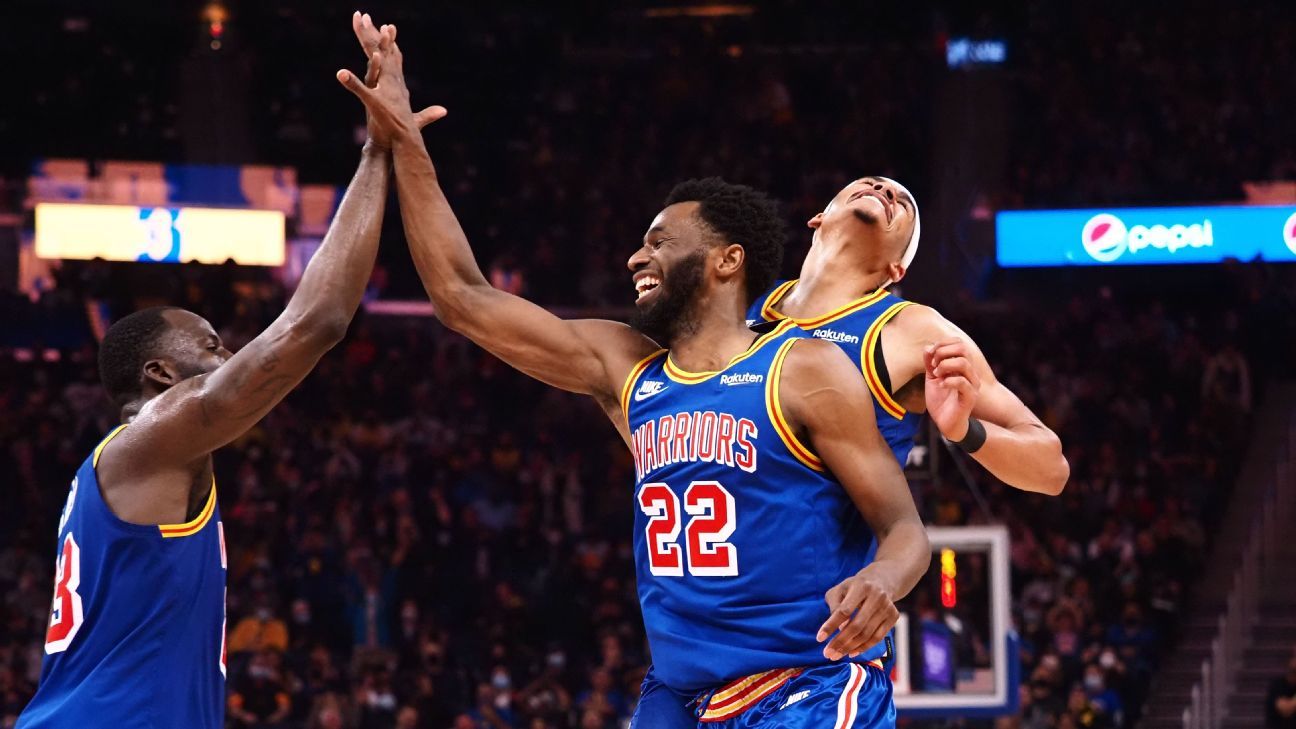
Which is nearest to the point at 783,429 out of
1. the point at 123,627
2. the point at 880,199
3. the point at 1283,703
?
the point at 880,199

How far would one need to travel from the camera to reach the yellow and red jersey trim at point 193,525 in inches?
166

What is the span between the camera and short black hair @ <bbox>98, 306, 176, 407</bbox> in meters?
4.47

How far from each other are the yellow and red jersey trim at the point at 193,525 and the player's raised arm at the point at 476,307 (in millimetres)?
935

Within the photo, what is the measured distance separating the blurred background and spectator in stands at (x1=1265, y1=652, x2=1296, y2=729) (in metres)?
0.08

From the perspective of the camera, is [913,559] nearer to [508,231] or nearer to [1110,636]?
[1110,636]

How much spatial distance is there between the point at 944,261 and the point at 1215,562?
5182 mm

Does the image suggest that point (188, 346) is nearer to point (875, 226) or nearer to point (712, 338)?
point (712, 338)

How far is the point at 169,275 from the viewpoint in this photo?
1834 centimetres

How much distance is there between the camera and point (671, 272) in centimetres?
484

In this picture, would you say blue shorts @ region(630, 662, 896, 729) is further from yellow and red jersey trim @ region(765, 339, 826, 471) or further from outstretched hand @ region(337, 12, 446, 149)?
outstretched hand @ region(337, 12, 446, 149)

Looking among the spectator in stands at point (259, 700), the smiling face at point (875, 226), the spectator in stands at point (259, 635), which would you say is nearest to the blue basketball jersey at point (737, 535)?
the smiling face at point (875, 226)

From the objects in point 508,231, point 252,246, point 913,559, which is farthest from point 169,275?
point 913,559

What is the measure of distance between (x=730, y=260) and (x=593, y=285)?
15637 millimetres

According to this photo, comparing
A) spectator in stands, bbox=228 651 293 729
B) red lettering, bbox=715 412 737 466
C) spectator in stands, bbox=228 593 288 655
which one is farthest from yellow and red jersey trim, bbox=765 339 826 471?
spectator in stands, bbox=228 593 288 655
